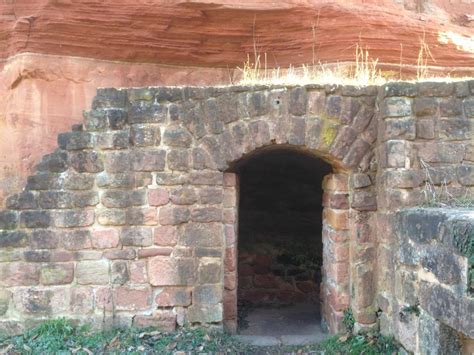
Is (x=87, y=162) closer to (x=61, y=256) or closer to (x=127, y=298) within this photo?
(x=61, y=256)

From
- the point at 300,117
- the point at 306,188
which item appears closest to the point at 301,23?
the point at 306,188

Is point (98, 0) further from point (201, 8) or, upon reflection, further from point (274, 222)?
point (274, 222)

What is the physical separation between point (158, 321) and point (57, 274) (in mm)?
1141

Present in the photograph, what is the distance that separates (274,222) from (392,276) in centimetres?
369

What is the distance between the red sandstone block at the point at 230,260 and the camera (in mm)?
4969

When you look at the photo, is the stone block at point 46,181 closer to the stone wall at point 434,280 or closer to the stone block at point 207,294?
the stone block at point 207,294

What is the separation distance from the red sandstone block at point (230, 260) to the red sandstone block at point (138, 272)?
837mm

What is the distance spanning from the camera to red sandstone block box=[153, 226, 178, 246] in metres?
4.82

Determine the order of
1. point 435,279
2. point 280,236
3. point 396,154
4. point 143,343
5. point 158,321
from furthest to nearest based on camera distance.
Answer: point 280,236 < point 158,321 < point 143,343 < point 396,154 < point 435,279

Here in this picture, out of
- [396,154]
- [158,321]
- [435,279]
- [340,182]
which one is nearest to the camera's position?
[435,279]

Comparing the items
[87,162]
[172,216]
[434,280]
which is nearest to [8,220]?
[87,162]

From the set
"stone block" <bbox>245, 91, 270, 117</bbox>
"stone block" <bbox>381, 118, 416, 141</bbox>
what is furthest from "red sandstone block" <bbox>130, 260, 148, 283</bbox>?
"stone block" <bbox>381, 118, 416, 141</bbox>

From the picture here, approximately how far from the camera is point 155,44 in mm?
8430

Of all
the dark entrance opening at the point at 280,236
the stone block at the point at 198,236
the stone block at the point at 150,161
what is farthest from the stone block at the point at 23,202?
the dark entrance opening at the point at 280,236
